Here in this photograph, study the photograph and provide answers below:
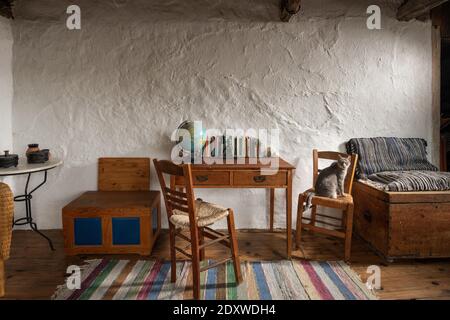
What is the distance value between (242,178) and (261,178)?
0.52 ft

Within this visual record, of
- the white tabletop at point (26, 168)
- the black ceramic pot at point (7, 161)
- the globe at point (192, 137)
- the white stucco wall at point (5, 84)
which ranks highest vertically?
the white stucco wall at point (5, 84)

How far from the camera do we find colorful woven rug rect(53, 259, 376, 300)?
2213 mm

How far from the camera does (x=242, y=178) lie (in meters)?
2.79

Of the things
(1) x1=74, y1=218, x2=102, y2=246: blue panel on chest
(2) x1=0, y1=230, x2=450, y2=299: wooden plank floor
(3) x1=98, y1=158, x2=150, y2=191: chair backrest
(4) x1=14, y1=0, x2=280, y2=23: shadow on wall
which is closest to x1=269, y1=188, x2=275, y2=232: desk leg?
(2) x1=0, y1=230, x2=450, y2=299: wooden plank floor

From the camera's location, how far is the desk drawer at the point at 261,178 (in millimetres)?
2771

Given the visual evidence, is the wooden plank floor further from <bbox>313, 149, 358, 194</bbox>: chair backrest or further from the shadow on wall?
the shadow on wall

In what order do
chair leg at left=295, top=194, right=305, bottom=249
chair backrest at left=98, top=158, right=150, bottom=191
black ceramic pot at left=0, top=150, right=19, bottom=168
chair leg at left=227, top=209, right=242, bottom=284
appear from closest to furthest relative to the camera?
chair leg at left=227, top=209, right=242, bottom=284
black ceramic pot at left=0, top=150, right=19, bottom=168
chair leg at left=295, top=194, right=305, bottom=249
chair backrest at left=98, top=158, right=150, bottom=191

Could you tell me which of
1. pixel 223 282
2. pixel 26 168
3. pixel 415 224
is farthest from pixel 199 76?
pixel 415 224

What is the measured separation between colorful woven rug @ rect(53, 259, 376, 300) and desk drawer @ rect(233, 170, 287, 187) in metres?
0.65

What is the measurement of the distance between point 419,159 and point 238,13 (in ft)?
7.70

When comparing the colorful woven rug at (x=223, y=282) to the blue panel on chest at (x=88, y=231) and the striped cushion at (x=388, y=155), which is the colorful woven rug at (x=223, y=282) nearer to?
the blue panel on chest at (x=88, y=231)

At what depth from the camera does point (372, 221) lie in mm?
2949

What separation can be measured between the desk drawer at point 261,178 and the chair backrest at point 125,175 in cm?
109

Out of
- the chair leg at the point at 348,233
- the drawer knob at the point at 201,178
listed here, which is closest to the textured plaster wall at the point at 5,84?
the drawer knob at the point at 201,178
